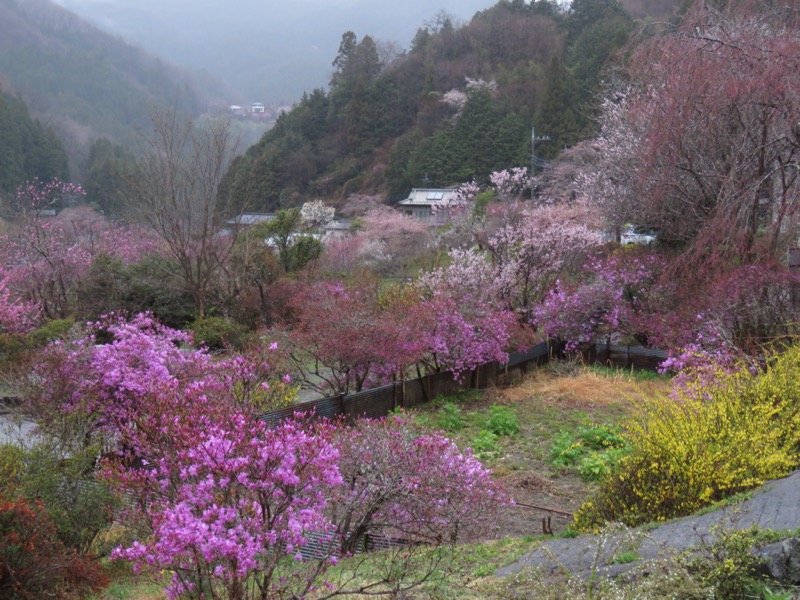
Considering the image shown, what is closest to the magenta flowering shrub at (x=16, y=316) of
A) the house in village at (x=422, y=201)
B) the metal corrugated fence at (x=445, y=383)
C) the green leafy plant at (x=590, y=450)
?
the metal corrugated fence at (x=445, y=383)

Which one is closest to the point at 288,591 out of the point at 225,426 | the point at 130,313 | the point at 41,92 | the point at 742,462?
the point at 225,426

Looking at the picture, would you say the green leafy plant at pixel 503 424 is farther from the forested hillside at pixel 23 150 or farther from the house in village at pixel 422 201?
the forested hillside at pixel 23 150

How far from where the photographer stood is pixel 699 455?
17.0 ft

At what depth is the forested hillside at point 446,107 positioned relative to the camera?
38406 mm

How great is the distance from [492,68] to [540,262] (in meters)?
34.6

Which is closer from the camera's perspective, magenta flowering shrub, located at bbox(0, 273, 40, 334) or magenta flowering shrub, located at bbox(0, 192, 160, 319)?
magenta flowering shrub, located at bbox(0, 273, 40, 334)

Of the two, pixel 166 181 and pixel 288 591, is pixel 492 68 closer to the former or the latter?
pixel 166 181

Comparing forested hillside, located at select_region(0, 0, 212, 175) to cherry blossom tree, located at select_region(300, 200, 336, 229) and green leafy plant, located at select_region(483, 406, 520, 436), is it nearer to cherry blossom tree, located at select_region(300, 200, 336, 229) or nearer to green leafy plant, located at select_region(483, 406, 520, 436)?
cherry blossom tree, located at select_region(300, 200, 336, 229)

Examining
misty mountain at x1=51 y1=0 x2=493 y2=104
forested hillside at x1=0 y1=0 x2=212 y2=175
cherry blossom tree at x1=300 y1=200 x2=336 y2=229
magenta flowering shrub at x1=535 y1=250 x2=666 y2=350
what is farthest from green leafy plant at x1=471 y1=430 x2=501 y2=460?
misty mountain at x1=51 y1=0 x2=493 y2=104

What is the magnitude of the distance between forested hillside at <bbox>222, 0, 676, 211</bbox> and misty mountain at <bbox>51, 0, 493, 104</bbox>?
5835 centimetres

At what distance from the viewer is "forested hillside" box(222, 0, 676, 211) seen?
38406 mm

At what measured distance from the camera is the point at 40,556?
16.5 feet

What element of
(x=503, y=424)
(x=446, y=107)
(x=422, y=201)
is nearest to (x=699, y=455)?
(x=503, y=424)

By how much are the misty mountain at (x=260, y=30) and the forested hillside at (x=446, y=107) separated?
58348mm
